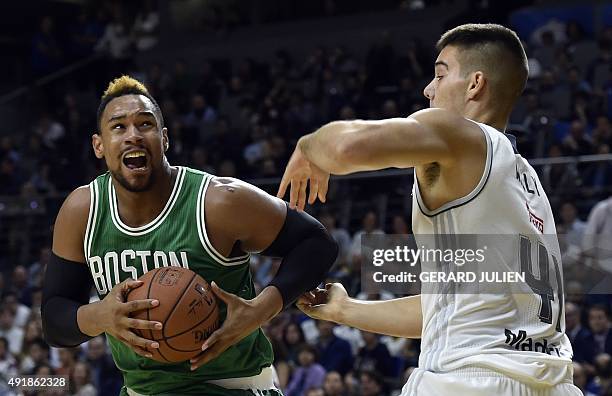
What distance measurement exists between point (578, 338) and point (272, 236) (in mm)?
4954

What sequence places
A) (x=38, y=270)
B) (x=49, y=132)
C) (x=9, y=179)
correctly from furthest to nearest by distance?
(x=49, y=132), (x=9, y=179), (x=38, y=270)

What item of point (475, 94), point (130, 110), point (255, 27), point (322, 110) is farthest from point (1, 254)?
point (475, 94)

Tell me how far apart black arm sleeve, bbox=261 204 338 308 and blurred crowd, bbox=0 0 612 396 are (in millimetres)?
4345

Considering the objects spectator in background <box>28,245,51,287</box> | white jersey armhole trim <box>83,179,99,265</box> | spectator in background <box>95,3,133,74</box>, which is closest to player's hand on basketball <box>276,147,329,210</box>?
white jersey armhole trim <box>83,179,99,265</box>

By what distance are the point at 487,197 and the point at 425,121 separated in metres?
0.32

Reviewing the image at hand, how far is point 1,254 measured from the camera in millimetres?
14266

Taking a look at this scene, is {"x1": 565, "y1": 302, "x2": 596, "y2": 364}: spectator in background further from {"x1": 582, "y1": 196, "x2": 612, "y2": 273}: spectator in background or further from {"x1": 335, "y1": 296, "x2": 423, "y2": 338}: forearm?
{"x1": 335, "y1": 296, "x2": 423, "y2": 338}: forearm

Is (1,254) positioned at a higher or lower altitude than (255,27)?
lower

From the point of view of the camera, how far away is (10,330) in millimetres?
11398

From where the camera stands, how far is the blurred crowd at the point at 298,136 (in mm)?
9102

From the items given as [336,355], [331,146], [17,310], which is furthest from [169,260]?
[17,310]

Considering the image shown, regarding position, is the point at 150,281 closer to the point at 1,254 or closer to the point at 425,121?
the point at 425,121

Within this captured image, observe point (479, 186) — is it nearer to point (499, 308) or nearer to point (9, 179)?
point (499, 308)

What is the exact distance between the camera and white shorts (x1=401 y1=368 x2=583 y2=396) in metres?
3.06
